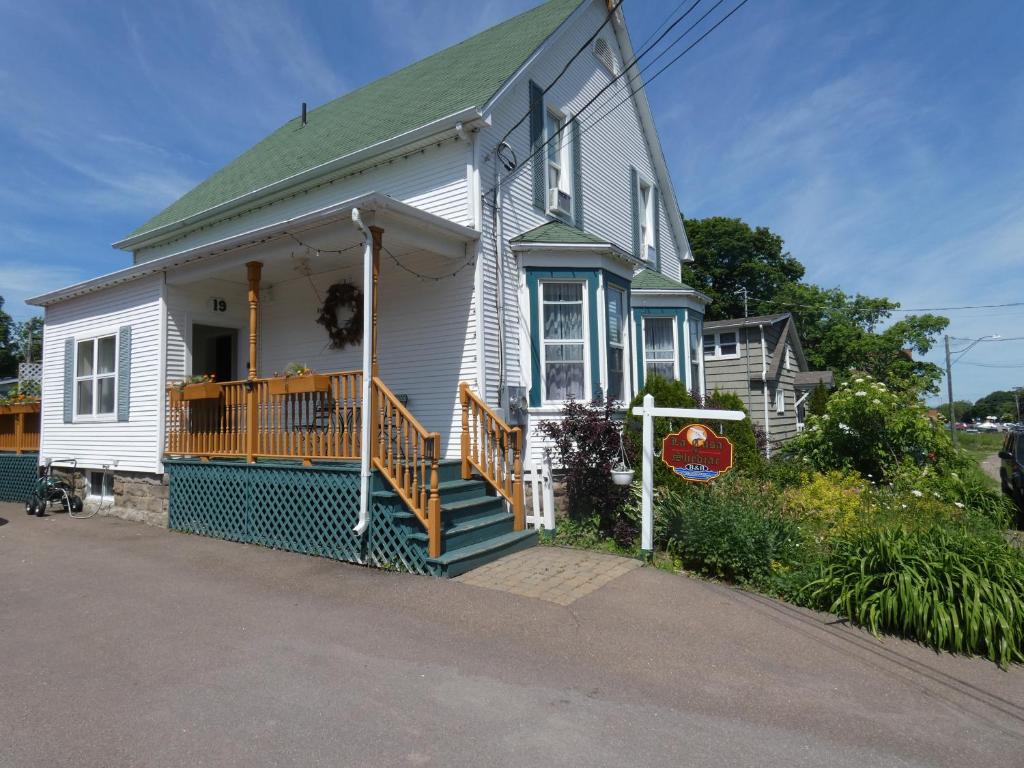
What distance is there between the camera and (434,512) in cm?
666

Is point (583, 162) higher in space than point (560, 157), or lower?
higher

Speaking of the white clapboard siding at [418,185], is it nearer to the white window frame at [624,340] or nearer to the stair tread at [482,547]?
the white window frame at [624,340]

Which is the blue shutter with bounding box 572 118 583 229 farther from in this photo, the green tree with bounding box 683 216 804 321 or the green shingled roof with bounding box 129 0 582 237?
the green tree with bounding box 683 216 804 321

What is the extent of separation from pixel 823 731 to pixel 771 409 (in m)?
15.8

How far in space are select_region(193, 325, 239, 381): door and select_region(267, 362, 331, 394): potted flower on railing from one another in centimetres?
424

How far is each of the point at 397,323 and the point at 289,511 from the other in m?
3.25

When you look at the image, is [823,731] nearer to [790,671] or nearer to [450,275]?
[790,671]

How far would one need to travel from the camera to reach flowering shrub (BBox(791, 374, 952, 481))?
10852mm

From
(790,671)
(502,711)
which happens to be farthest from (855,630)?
(502,711)

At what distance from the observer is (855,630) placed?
5.25 metres

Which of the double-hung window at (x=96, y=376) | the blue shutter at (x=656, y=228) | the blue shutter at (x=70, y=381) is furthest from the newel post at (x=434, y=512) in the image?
the blue shutter at (x=656, y=228)

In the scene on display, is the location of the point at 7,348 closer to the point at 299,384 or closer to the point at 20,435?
the point at 20,435

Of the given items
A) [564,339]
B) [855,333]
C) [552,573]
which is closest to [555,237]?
[564,339]

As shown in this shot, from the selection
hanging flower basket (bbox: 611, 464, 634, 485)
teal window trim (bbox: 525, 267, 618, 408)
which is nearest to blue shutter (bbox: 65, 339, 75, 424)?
teal window trim (bbox: 525, 267, 618, 408)
